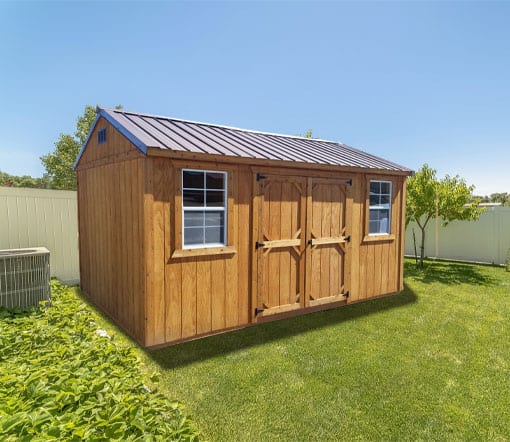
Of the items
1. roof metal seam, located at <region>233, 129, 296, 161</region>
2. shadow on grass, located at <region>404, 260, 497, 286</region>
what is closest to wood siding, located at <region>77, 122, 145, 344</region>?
roof metal seam, located at <region>233, 129, 296, 161</region>

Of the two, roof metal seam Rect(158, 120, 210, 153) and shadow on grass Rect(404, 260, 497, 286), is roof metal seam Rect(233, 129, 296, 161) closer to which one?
roof metal seam Rect(158, 120, 210, 153)

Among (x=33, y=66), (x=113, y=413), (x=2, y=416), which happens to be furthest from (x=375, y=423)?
(x=33, y=66)

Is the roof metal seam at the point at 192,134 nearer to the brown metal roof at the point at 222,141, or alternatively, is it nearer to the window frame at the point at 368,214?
the brown metal roof at the point at 222,141

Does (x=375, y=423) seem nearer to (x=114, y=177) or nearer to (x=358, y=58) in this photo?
(x=114, y=177)

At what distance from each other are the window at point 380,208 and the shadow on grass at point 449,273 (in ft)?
9.01

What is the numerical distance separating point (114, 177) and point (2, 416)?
3.80 metres

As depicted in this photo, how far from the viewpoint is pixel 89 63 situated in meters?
16.1

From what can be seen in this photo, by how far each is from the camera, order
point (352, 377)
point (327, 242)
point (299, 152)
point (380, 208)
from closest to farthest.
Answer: point (352, 377), point (327, 242), point (299, 152), point (380, 208)

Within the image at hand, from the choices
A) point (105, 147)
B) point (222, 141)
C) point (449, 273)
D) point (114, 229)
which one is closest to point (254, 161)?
point (222, 141)

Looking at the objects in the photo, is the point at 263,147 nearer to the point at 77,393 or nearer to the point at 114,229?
the point at 114,229

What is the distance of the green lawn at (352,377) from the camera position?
2.90 m

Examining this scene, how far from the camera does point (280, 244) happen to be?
5.58m

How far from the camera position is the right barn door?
6.00m

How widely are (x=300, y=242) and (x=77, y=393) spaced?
408 centimetres
